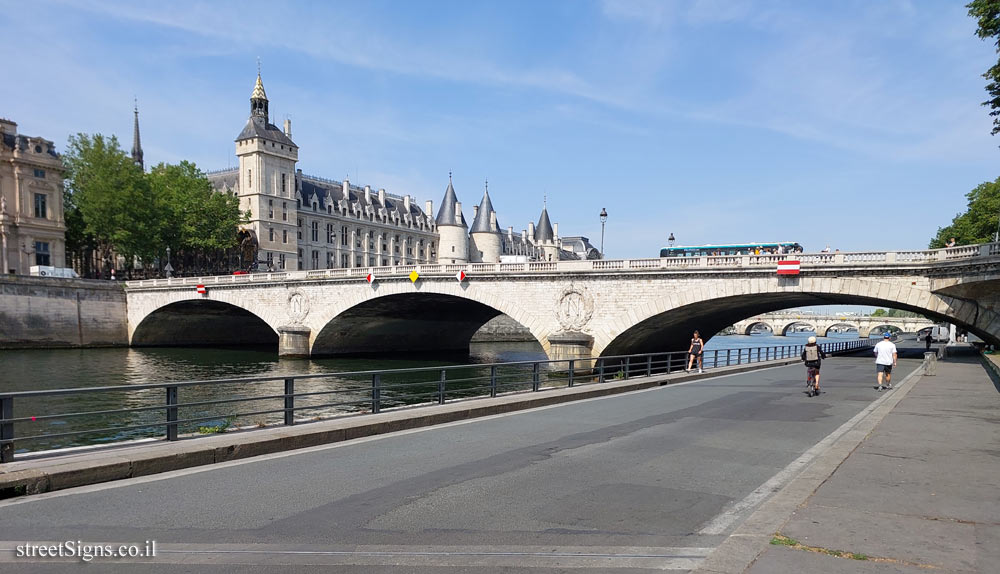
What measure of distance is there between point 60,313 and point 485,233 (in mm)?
68048

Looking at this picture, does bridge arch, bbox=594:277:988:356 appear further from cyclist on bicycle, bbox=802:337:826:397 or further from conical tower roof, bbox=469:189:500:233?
conical tower roof, bbox=469:189:500:233

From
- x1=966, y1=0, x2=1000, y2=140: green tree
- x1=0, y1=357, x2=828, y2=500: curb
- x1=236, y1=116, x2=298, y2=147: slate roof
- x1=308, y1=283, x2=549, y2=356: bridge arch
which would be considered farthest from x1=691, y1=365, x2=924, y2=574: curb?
x1=236, y1=116, x2=298, y2=147: slate roof

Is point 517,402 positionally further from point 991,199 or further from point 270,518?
point 991,199

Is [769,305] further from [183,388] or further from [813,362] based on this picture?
[183,388]

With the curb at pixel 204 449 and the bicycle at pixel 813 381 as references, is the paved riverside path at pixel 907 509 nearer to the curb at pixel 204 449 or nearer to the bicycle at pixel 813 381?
the bicycle at pixel 813 381

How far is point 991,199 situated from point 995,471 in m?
64.7

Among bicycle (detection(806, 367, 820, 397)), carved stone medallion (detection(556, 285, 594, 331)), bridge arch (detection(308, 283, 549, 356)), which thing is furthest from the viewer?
bridge arch (detection(308, 283, 549, 356))

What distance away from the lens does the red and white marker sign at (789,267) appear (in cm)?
3147

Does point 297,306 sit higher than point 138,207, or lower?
lower

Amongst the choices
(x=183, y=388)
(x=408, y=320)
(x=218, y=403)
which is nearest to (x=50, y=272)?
(x=408, y=320)

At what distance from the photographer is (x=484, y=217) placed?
372 ft

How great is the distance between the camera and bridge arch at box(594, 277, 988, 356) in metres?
29.8

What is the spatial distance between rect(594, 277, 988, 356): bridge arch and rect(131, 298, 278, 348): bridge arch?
32.0 metres

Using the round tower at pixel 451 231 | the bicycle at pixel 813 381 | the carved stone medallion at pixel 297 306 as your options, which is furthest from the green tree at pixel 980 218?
the round tower at pixel 451 231
